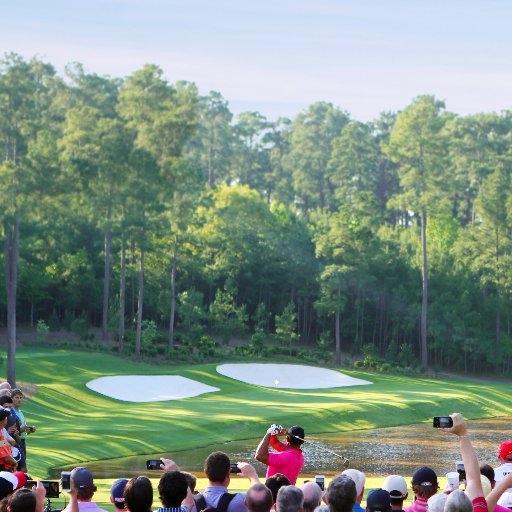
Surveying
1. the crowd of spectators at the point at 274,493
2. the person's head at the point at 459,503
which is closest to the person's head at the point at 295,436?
the crowd of spectators at the point at 274,493

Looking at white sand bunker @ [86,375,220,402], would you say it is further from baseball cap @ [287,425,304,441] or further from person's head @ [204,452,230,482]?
person's head @ [204,452,230,482]

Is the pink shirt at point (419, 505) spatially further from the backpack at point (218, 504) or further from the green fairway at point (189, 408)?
the green fairway at point (189, 408)

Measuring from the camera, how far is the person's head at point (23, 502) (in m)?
6.96

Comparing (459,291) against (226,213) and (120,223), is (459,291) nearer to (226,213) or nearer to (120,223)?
(226,213)

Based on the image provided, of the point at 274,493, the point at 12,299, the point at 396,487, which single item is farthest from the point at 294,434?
the point at 12,299

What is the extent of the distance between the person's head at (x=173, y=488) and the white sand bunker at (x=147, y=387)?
33.9 m

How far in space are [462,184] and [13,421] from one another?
259 ft

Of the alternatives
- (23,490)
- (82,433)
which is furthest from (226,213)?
(23,490)

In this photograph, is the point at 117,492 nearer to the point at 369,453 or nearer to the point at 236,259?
the point at 369,453

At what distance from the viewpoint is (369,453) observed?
1227 inches

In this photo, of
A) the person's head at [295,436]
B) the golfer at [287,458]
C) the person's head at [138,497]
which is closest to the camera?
the person's head at [138,497]

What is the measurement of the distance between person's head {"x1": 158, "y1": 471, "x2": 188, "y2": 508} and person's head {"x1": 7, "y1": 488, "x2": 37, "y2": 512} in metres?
0.95

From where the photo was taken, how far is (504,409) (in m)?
46.7

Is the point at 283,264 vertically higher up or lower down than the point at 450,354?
higher up
